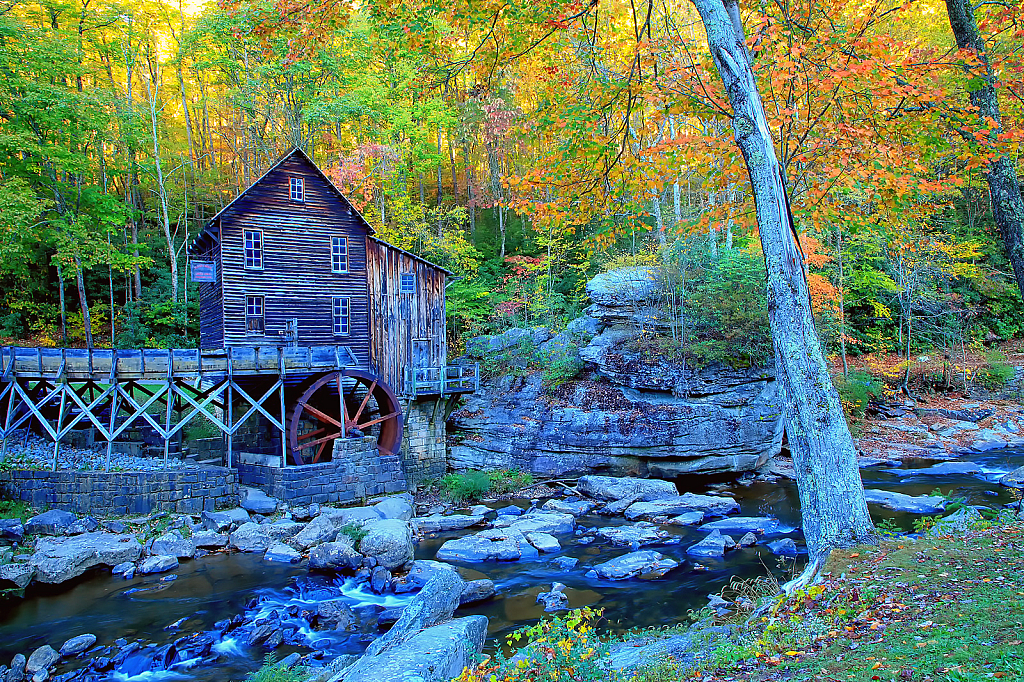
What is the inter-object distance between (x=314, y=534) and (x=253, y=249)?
10201 mm

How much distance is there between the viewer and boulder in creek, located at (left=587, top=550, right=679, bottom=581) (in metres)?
10.1

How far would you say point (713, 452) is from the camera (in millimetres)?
17375

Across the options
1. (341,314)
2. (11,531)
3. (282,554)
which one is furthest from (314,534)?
(341,314)

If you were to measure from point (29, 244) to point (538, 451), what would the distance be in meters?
22.2

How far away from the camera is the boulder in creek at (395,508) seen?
14336 mm

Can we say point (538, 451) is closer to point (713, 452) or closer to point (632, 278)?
point (713, 452)

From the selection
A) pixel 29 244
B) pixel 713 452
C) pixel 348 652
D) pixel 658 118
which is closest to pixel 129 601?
pixel 348 652

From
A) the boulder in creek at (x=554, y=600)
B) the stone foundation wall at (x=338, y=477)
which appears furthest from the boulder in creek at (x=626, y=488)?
the boulder in creek at (x=554, y=600)

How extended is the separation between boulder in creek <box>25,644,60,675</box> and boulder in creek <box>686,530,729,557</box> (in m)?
9.79

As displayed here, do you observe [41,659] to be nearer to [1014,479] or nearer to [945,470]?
[1014,479]

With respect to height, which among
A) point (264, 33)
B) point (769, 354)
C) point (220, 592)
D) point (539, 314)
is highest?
point (264, 33)

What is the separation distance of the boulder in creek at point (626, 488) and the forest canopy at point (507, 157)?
4666 millimetres

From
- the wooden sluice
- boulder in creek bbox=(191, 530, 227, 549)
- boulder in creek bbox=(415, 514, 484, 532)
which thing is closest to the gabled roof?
the wooden sluice

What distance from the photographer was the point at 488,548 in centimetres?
1172
